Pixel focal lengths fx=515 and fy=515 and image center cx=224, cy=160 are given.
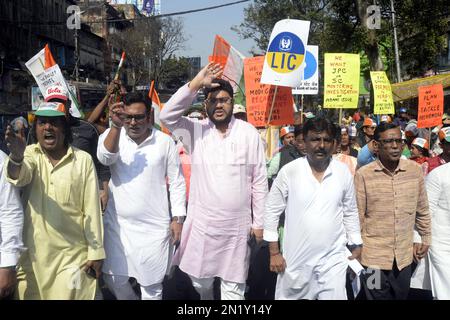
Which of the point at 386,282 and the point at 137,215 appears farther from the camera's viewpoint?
the point at 386,282

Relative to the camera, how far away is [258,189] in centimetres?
383

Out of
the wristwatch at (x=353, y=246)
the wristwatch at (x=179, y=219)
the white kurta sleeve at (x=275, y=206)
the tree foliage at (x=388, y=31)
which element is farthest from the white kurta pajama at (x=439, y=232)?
the tree foliage at (x=388, y=31)

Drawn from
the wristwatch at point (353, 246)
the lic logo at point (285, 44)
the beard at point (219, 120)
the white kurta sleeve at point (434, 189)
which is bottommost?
the wristwatch at point (353, 246)

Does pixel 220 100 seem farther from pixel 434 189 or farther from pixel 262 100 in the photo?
pixel 262 100

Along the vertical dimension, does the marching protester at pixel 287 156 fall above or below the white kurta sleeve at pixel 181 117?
below

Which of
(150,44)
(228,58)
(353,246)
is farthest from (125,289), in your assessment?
(150,44)

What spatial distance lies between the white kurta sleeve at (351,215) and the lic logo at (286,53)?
242 centimetres

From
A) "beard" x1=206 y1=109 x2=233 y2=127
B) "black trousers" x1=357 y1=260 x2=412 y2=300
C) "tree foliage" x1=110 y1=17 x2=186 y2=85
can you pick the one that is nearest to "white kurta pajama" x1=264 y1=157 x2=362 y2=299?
"black trousers" x1=357 y1=260 x2=412 y2=300

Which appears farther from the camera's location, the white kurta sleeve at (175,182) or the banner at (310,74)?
the banner at (310,74)

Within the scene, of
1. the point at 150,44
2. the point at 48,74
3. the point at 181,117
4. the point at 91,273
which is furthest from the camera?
the point at 150,44

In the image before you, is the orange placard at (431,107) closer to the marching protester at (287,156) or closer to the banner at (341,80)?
the banner at (341,80)

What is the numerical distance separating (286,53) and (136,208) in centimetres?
290

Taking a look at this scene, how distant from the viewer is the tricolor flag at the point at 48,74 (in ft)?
19.0

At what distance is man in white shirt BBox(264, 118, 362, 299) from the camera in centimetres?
343
